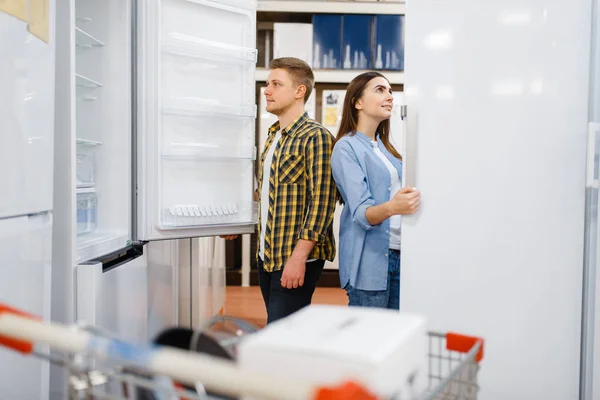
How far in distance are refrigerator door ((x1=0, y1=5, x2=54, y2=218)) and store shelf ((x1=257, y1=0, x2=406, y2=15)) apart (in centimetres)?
343

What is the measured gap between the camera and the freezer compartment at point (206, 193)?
2.19 meters

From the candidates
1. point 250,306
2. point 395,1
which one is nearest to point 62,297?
point 250,306

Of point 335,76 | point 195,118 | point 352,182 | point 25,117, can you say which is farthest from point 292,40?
point 25,117

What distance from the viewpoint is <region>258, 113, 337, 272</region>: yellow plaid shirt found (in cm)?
206

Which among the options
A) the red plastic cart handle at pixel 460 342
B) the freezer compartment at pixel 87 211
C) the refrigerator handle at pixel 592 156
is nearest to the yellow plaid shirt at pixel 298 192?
the freezer compartment at pixel 87 211

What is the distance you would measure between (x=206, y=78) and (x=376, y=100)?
63cm

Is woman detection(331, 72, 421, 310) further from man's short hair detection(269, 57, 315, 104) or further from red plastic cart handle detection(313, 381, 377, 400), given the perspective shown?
red plastic cart handle detection(313, 381, 377, 400)

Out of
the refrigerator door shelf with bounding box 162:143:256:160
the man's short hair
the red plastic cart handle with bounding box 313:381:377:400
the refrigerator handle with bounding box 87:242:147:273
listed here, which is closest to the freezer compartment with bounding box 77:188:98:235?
the refrigerator handle with bounding box 87:242:147:273

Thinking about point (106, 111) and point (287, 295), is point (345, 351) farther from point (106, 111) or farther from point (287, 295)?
A: point (106, 111)

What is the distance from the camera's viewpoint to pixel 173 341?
0.68m

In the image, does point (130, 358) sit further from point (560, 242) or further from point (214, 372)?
point (560, 242)

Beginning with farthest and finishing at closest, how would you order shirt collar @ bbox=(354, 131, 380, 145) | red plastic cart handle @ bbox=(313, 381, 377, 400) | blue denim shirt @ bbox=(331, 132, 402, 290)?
shirt collar @ bbox=(354, 131, 380, 145) → blue denim shirt @ bbox=(331, 132, 402, 290) → red plastic cart handle @ bbox=(313, 381, 377, 400)

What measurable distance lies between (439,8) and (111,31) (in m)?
1.03

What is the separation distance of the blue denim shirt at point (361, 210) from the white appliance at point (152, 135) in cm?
51
